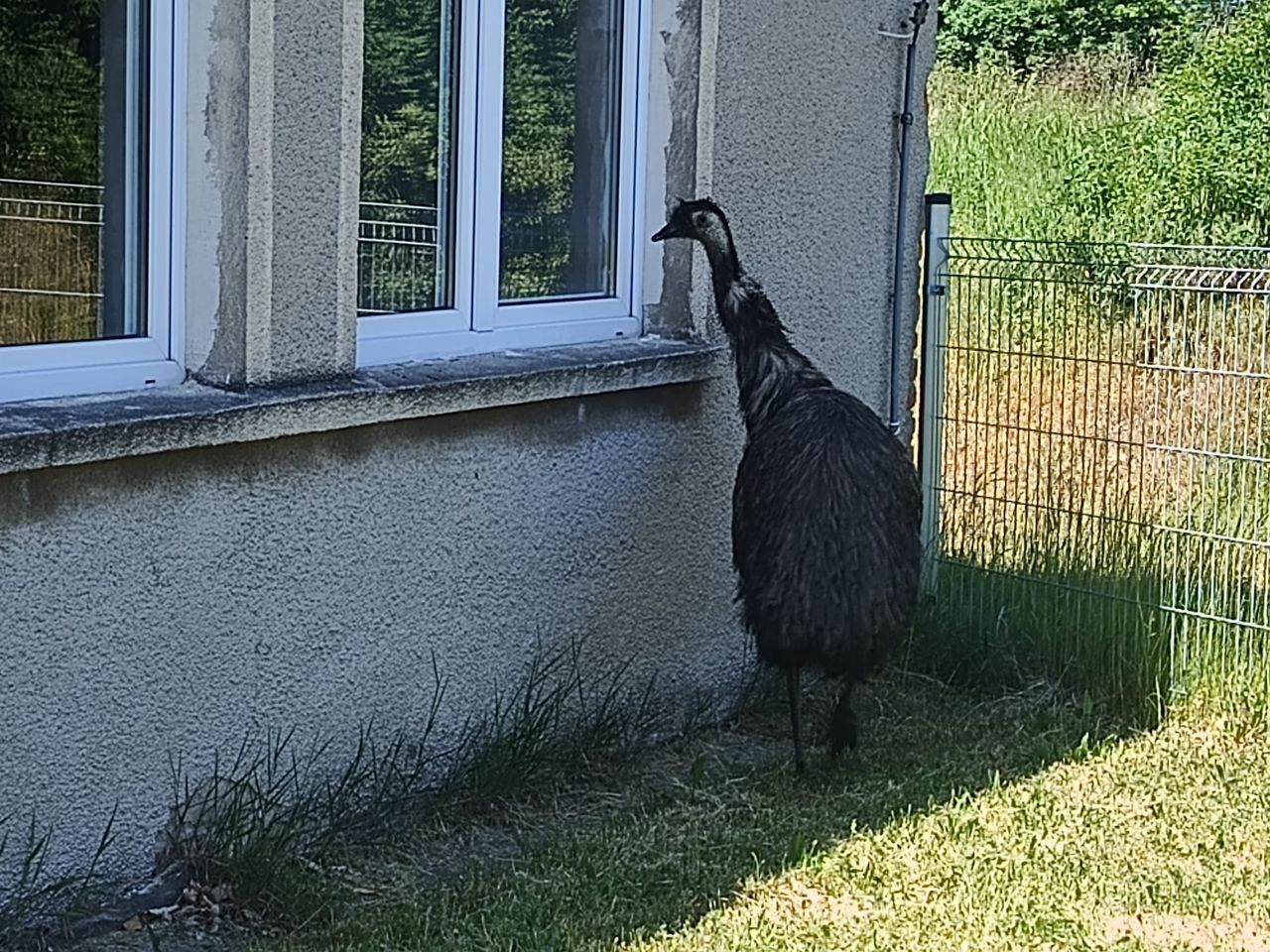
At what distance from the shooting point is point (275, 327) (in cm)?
543

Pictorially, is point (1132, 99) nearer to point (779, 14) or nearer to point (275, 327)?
point (779, 14)

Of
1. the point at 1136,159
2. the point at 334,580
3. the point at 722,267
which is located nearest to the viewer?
the point at 334,580

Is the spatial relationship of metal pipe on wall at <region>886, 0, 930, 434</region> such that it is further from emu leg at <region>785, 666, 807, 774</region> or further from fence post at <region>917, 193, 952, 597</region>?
emu leg at <region>785, 666, 807, 774</region>

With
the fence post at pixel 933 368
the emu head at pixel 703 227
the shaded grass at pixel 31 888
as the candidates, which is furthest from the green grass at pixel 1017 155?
A: the shaded grass at pixel 31 888

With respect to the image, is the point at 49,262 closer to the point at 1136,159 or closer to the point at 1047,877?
the point at 1047,877

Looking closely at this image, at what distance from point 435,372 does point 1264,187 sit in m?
10.6

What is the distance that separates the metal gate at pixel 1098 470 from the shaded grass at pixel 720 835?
1.25 ft

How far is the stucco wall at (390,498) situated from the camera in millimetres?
5023

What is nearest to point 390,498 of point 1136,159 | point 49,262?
point 49,262

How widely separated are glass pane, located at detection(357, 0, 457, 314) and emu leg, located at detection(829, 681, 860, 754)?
188cm

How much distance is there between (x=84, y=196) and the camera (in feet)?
16.7

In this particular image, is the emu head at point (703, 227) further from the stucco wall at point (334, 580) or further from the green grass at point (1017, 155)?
the green grass at point (1017, 155)

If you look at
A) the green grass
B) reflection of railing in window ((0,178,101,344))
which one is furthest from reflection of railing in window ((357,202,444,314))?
the green grass

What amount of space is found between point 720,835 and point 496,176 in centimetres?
209
